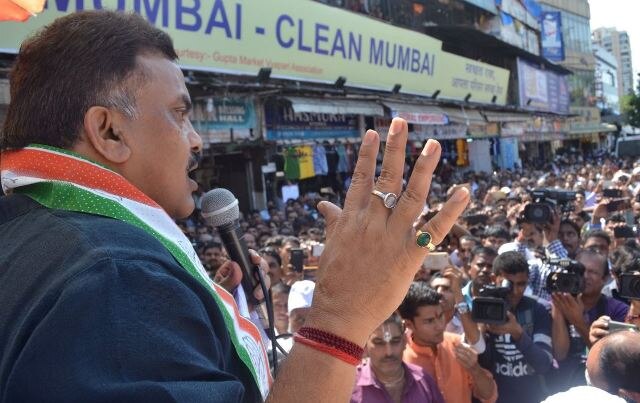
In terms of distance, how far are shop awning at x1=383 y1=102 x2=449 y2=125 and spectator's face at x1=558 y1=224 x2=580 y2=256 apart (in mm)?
8580

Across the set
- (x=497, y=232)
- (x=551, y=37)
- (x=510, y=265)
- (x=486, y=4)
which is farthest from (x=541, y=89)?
(x=510, y=265)

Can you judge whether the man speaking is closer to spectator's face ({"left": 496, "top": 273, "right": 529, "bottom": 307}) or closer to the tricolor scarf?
the tricolor scarf

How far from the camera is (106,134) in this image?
1.14m

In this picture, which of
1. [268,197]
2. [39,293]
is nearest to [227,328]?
[39,293]

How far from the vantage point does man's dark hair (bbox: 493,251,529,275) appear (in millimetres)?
4383

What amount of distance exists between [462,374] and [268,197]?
11.5 m

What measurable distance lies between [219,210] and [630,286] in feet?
8.44

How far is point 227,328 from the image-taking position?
1048mm

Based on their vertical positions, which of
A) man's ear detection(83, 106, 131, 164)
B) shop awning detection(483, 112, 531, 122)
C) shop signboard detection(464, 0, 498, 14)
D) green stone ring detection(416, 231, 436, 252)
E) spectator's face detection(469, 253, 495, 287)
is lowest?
spectator's face detection(469, 253, 495, 287)

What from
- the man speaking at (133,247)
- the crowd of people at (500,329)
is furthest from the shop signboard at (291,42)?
the man speaking at (133,247)

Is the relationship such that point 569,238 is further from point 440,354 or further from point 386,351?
point 386,351

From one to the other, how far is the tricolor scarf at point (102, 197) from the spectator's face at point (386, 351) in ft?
7.11

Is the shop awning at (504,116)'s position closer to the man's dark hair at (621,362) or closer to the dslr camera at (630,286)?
the dslr camera at (630,286)

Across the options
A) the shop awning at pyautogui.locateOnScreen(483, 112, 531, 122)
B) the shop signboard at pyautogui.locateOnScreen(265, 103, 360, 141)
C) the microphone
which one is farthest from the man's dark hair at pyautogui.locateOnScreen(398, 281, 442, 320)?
the shop awning at pyautogui.locateOnScreen(483, 112, 531, 122)
